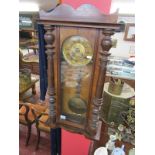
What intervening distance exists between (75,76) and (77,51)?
120 mm

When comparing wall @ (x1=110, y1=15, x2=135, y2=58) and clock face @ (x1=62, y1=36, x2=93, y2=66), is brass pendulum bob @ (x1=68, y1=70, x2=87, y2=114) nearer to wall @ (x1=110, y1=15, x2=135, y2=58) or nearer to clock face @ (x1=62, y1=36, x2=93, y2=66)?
clock face @ (x1=62, y1=36, x2=93, y2=66)

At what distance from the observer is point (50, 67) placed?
30.1 inches

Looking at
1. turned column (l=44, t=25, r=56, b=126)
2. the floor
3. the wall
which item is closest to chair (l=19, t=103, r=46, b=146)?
the floor

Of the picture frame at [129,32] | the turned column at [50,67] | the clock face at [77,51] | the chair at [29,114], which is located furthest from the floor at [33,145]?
the picture frame at [129,32]

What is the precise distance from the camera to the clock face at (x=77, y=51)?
697 mm

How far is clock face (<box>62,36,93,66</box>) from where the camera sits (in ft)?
2.29

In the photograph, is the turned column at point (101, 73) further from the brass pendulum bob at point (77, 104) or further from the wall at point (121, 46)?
the wall at point (121, 46)

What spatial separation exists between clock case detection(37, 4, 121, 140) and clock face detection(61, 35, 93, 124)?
0.05ft

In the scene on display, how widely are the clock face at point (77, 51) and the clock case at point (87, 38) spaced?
0.06ft

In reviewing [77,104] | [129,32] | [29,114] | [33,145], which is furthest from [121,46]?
[77,104]

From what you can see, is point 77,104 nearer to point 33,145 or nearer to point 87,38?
point 87,38
